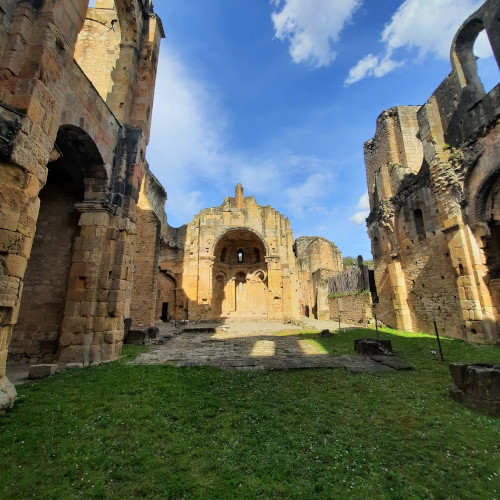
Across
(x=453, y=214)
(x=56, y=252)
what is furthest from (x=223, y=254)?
(x=453, y=214)

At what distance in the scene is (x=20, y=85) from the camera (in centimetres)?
436

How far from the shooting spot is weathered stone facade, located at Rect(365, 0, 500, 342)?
9.40 m

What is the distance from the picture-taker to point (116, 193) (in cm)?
752

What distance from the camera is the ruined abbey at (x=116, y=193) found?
435 cm

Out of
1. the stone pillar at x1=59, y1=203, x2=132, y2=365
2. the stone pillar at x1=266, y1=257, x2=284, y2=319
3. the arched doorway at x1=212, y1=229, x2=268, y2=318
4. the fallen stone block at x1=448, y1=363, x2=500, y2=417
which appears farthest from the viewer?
the arched doorway at x1=212, y1=229, x2=268, y2=318

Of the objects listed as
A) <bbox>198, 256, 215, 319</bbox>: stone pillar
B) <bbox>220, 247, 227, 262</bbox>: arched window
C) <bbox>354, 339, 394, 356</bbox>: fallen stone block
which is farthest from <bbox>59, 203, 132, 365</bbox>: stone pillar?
<bbox>220, 247, 227, 262</bbox>: arched window

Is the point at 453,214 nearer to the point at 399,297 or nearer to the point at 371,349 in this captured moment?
the point at 399,297

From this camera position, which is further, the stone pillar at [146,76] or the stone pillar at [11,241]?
the stone pillar at [146,76]

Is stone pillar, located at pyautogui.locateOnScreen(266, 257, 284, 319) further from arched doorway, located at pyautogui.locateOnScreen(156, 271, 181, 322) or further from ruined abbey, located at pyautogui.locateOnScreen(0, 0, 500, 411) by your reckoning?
arched doorway, located at pyautogui.locateOnScreen(156, 271, 181, 322)

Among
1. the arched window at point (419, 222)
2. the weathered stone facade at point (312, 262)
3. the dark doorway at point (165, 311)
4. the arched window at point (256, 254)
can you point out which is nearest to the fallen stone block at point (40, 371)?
the arched window at point (419, 222)

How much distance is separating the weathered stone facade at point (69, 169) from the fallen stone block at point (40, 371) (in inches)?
35.9

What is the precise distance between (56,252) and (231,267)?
17.9 meters

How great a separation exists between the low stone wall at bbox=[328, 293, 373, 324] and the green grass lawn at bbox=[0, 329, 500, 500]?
13.4 meters

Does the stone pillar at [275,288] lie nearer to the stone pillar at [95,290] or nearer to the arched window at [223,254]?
the arched window at [223,254]
